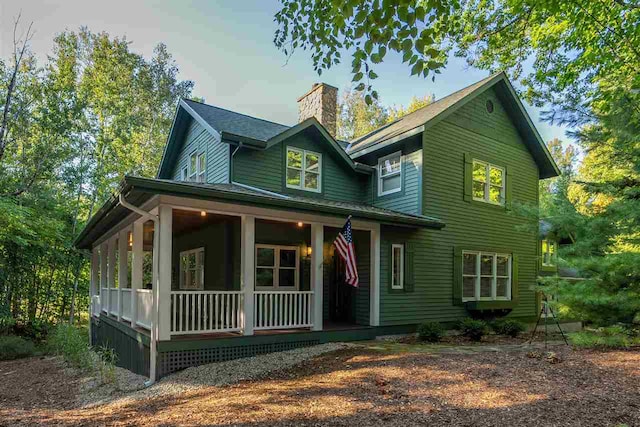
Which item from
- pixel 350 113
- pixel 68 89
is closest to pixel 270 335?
pixel 68 89

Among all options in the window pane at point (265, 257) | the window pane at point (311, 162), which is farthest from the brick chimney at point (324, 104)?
the window pane at point (265, 257)

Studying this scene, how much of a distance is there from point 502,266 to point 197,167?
9.65 m

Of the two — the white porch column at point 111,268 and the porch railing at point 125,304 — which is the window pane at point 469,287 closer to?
the porch railing at point 125,304

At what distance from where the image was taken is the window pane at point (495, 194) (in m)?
12.6

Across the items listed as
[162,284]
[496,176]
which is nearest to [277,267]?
[162,284]

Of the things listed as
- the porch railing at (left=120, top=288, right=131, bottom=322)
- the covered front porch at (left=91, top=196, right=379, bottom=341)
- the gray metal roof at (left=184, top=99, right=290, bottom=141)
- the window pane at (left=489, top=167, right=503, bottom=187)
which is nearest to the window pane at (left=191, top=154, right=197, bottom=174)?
the gray metal roof at (left=184, top=99, right=290, bottom=141)

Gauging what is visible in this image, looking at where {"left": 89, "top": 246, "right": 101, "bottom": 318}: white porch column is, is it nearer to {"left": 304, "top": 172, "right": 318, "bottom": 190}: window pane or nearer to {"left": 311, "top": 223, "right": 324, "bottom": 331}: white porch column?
{"left": 304, "top": 172, "right": 318, "bottom": 190}: window pane

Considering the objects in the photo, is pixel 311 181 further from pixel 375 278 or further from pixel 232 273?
pixel 232 273

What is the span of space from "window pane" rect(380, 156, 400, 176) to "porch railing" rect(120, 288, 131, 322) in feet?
24.1

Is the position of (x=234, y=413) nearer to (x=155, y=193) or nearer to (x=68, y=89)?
(x=155, y=193)

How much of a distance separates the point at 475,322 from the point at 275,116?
30.8 m

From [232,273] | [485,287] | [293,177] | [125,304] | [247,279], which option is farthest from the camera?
[485,287]

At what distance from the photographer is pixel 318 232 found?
8.68m

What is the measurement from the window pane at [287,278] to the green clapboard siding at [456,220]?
2.23 meters
